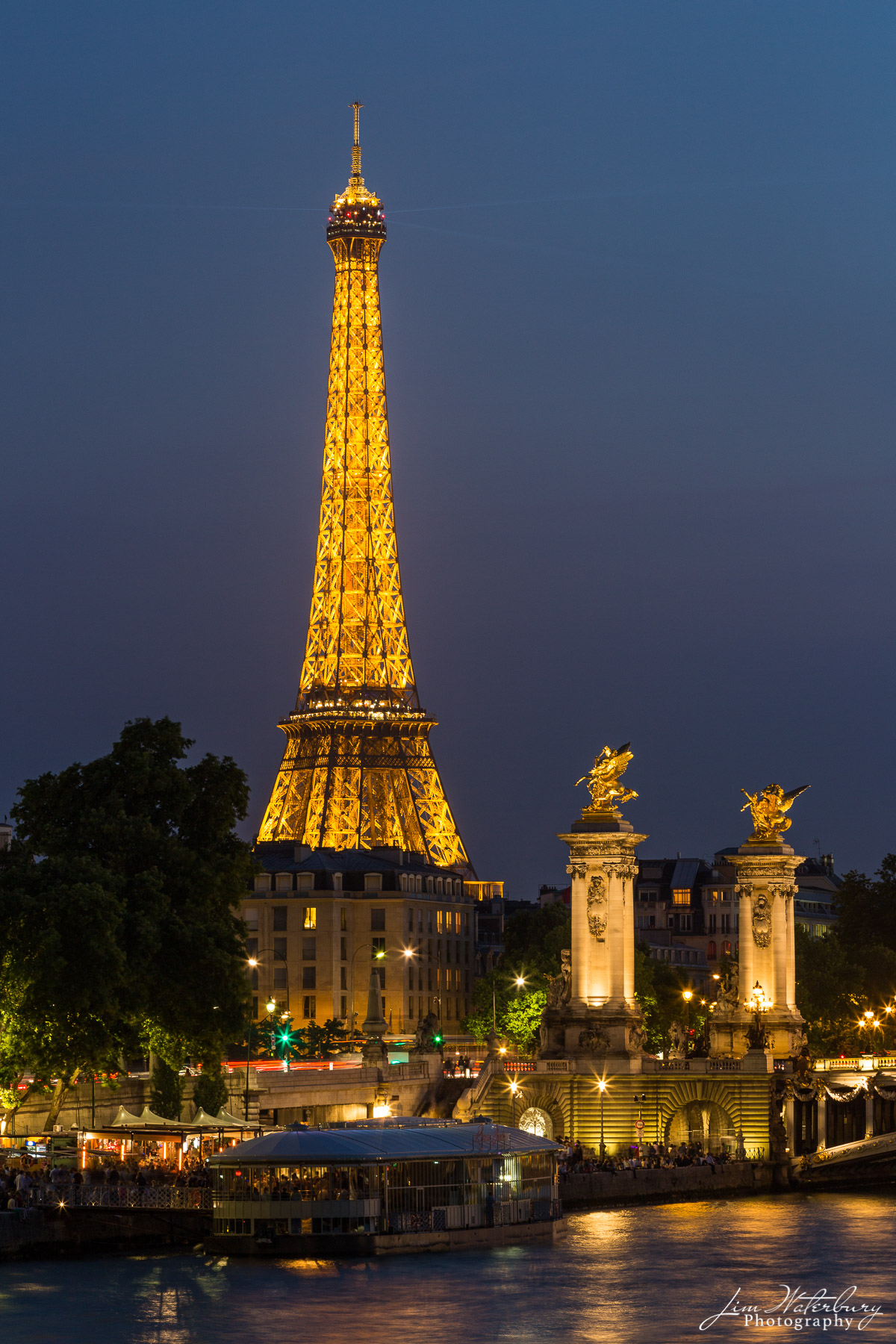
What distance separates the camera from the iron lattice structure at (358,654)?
601 feet

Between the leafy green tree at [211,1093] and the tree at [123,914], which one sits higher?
the tree at [123,914]

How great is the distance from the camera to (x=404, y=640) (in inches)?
7549

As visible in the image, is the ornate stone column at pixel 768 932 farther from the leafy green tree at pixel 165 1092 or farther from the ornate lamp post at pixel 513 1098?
the leafy green tree at pixel 165 1092

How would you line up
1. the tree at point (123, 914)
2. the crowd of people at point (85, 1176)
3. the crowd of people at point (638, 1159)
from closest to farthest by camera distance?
the crowd of people at point (85, 1176), the tree at point (123, 914), the crowd of people at point (638, 1159)

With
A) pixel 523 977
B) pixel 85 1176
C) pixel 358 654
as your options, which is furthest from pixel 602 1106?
pixel 358 654

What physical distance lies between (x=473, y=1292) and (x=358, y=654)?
399ft

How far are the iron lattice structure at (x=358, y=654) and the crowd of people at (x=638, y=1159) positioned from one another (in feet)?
268

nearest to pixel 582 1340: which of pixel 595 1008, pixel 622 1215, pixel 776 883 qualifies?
pixel 622 1215

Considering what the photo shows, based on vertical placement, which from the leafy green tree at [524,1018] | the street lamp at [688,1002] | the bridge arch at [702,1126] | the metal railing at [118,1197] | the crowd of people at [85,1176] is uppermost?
the street lamp at [688,1002]

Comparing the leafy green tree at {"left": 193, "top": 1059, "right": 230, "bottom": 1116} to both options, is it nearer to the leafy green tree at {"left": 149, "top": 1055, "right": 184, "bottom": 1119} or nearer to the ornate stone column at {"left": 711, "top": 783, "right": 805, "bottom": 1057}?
the leafy green tree at {"left": 149, "top": 1055, "right": 184, "bottom": 1119}

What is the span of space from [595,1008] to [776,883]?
16.6 m

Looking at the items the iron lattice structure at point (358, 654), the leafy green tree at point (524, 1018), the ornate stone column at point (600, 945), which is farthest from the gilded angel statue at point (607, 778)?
the iron lattice structure at point (358, 654)

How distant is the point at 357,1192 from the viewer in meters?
76.1

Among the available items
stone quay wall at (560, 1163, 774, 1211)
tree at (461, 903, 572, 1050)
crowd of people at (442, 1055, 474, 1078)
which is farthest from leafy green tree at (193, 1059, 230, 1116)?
tree at (461, 903, 572, 1050)
